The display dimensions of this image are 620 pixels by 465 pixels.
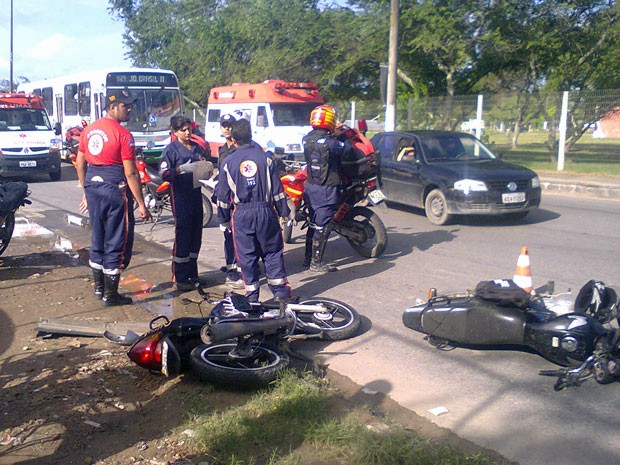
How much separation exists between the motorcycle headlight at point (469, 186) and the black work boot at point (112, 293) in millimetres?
6075

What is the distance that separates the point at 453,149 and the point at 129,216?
713 centimetres

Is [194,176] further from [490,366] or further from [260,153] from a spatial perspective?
[490,366]

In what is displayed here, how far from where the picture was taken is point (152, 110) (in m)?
20.5

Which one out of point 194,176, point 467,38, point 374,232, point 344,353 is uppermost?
point 467,38

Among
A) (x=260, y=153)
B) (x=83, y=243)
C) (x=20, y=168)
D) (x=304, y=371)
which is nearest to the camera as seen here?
(x=304, y=371)

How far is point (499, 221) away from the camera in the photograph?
37.8 ft

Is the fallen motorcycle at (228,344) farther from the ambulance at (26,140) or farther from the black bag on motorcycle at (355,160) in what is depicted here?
the ambulance at (26,140)

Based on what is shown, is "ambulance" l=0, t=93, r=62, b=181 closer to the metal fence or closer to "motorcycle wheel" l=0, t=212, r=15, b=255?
"motorcycle wheel" l=0, t=212, r=15, b=255

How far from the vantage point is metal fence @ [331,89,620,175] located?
747 inches

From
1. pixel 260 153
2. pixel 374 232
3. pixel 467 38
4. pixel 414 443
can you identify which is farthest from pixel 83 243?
pixel 467 38

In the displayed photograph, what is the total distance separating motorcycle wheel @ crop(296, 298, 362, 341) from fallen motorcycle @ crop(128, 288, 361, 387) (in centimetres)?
28

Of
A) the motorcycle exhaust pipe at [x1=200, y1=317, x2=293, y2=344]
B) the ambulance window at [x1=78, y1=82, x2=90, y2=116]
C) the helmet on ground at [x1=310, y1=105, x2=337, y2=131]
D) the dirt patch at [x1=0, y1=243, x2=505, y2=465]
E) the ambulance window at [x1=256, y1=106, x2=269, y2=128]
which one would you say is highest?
the ambulance window at [x1=78, y1=82, x2=90, y2=116]

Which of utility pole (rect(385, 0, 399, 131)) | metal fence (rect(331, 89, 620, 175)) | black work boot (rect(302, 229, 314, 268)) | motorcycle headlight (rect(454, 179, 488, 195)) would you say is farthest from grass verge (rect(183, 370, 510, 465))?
metal fence (rect(331, 89, 620, 175))

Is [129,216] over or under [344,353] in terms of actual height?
over
